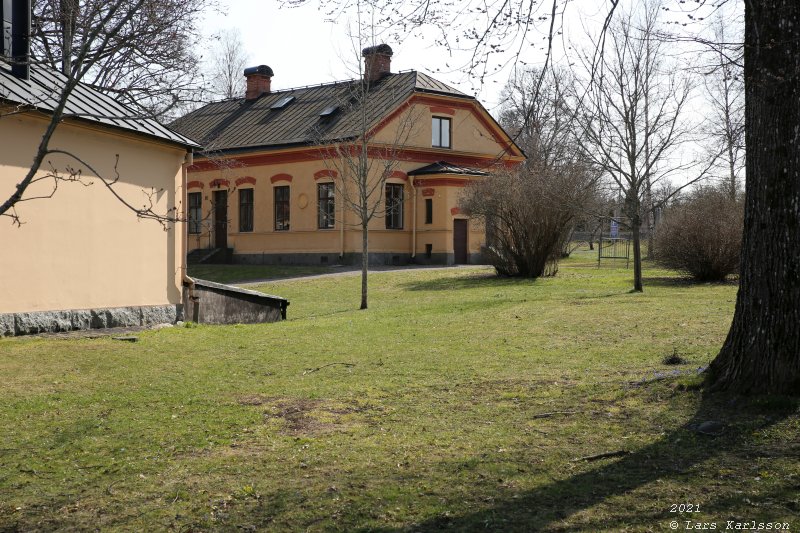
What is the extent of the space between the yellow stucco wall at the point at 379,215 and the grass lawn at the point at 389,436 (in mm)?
21486

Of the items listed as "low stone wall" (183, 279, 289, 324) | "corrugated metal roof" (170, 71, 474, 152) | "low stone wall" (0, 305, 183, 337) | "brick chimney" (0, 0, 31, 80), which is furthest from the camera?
"corrugated metal roof" (170, 71, 474, 152)

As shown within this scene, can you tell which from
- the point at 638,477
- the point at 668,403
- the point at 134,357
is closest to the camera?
the point at 638,477

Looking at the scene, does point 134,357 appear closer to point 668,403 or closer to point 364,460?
point 364,460

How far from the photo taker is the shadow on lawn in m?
4.67

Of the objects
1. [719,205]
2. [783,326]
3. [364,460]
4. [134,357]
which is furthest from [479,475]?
[719,205]

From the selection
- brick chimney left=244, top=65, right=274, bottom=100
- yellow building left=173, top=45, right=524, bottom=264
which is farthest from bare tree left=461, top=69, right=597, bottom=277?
brick chimney left=244, top=65, right=274, bottom=100

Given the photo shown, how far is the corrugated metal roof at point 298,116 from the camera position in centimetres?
3338

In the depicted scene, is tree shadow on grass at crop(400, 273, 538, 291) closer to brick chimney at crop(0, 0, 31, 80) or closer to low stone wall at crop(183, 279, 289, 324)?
low stone wall at crop(183, 279, 289, 324)

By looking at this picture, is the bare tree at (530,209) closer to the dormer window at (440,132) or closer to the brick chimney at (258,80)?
the dormer window at (440,132)

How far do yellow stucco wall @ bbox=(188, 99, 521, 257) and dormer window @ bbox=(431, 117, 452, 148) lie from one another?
0.95ft

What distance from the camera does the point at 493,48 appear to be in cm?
780

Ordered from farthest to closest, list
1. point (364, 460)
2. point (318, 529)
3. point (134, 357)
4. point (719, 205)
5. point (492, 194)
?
point (492, 194)
point (719, 205)
point (134, 357)
point (364, 460)
point (318, 529)

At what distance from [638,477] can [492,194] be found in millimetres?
20596

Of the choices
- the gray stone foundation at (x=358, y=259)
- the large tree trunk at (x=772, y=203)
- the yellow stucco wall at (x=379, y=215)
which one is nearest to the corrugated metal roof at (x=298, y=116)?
the yellow stucco wall at (x=379, y=215)
